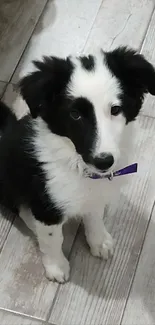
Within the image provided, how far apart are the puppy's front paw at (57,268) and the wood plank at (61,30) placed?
2.91 feet

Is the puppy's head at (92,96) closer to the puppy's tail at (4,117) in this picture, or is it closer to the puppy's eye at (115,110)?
the puppy's eye at (115,110)

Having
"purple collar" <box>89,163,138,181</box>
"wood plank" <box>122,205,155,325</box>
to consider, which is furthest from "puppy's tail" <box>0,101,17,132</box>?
"wood plank" <box>122,205,155,325</box>

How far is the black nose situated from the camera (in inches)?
58.5

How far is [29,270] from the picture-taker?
2107 mm

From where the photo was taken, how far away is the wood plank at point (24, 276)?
204cm

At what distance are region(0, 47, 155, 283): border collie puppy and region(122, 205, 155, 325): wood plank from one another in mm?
278

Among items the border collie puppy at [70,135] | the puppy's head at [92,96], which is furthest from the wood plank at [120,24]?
the puppy's head at [92,96]

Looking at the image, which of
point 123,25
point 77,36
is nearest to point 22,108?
point 77,36

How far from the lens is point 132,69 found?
5.07ft

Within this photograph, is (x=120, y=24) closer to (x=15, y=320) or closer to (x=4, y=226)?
(x=4, y=226)

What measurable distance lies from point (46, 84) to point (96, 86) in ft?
0.46

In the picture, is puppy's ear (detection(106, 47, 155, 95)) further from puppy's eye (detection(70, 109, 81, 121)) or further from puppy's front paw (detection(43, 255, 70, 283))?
puppy's front paw (detection(43, 255, 70, 283))

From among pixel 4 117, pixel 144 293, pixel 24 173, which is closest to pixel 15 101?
pixel 4 117

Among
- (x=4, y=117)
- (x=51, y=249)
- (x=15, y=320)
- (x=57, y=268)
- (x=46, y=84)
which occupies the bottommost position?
(x=15, y=320)
